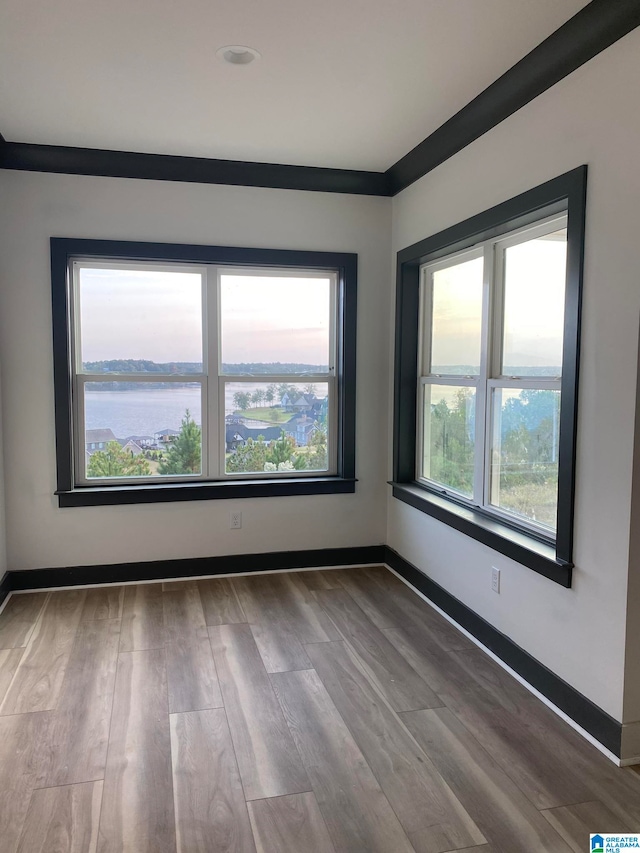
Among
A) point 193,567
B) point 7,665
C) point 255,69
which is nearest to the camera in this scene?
point 255,69

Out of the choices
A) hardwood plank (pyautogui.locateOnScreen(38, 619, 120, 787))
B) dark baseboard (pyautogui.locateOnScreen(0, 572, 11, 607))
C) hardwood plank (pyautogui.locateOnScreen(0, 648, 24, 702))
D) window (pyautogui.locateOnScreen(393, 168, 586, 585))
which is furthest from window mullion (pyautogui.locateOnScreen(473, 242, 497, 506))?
dark baseboard (pyautogui.locateOnScreen(0, 572, 11, 607))

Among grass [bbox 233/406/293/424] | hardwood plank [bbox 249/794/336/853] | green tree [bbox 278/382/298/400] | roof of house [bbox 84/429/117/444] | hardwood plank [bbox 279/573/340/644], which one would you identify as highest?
green tree [bbox 278/382/298/400]

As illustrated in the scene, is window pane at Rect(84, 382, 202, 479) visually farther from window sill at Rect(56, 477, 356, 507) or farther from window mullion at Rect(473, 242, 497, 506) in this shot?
window mullion at Rect(473, 242, 497, 506)

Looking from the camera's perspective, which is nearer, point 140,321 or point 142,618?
point 142,618

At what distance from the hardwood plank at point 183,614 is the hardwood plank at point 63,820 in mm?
1117

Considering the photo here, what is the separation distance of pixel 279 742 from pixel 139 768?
49 cm

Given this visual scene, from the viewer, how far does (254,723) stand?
2504mm

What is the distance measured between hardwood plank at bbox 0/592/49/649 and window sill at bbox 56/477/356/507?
561mm

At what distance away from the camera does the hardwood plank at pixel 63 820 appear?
186 centimetres

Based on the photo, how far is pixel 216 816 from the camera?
6.51ft

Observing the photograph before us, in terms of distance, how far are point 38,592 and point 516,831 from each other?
3.00 metres

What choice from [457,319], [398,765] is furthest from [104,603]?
[457,319]

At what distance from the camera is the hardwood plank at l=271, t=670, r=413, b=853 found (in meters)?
1.91

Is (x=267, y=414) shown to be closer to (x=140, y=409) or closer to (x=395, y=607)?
(x=140, y=409)
